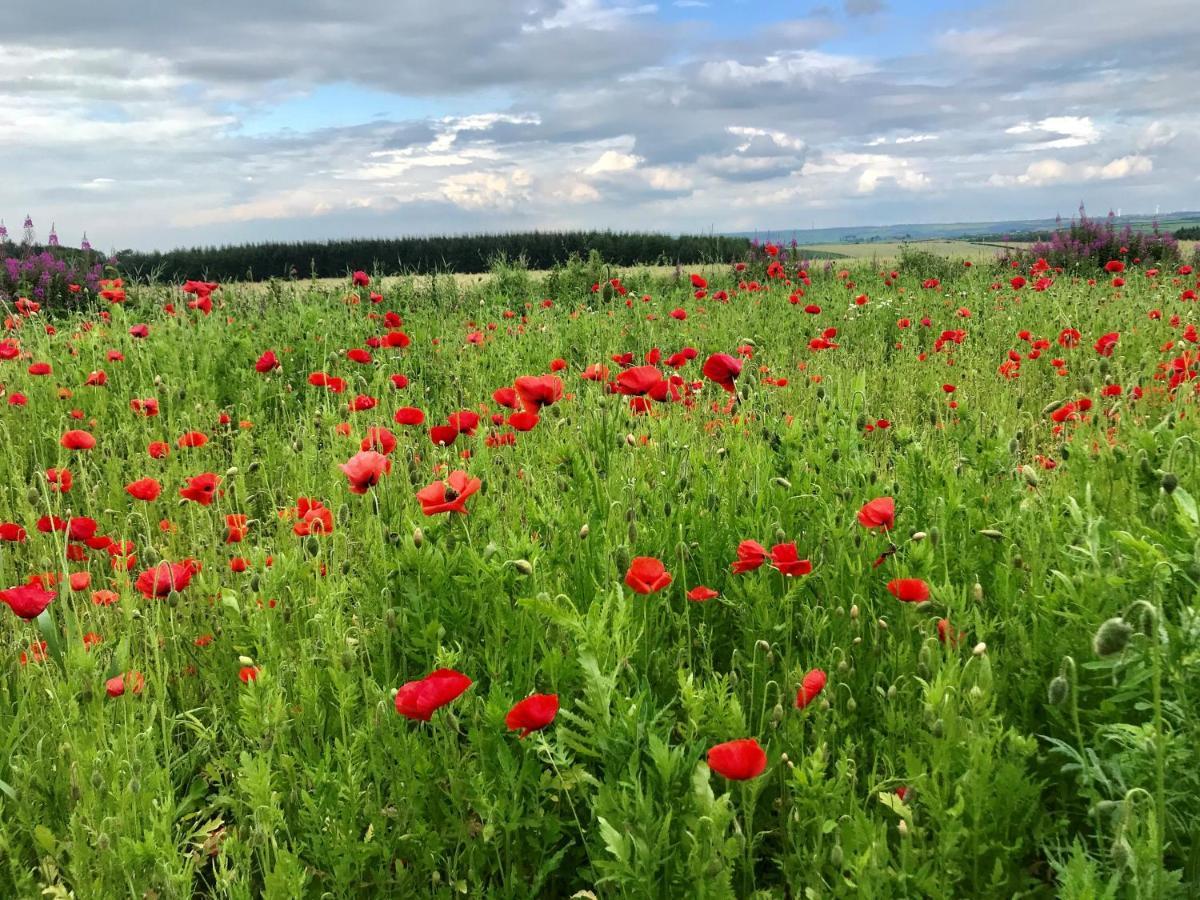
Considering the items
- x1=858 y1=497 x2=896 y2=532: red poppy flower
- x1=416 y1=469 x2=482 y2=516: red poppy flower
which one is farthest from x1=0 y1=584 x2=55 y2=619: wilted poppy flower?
x1=858 y1=497 x2=896 y2=532: red poppy flower

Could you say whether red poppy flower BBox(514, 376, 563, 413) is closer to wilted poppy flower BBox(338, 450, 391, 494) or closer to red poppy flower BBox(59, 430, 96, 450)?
wilted poppy flower BBox(338, 450, 391, 494)

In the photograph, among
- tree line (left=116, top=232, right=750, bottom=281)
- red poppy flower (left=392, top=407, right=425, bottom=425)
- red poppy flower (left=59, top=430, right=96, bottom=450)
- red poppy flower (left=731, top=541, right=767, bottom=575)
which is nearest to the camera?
red poppy flower (left=731, top=541, right=767, bottom=575)

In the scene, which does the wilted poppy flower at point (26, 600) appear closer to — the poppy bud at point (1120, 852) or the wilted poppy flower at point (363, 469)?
the wilted poppy flower at point (363, 469)

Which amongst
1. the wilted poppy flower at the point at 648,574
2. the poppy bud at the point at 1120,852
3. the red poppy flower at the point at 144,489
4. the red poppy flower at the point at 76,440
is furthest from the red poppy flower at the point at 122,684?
the poppy bud at the point at 1120,852

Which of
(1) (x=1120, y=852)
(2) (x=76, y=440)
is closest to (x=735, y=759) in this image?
(1) (x=1120, y=852)

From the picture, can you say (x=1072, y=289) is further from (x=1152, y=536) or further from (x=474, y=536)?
(x=474, y=536)

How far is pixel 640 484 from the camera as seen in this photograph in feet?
9.82

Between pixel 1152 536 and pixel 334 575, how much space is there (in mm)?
2275

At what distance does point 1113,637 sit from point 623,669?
1070 mm

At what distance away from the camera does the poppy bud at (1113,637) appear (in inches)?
55.2

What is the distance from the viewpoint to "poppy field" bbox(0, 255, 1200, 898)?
1694 millimetres

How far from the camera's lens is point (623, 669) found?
2145 millimetres

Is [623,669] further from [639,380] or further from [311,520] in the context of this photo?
[311,520]

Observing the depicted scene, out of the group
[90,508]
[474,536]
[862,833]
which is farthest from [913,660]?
[90,508]
